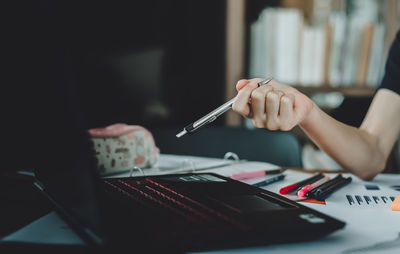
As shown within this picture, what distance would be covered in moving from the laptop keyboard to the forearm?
347mm

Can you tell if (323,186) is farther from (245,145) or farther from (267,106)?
(245,145)

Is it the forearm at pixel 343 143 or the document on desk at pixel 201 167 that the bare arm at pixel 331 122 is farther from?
the document on desk at pixel 201 167

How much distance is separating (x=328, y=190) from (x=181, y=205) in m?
0.28

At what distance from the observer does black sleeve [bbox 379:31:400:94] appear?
918 millimetres

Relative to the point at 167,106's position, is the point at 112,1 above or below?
above

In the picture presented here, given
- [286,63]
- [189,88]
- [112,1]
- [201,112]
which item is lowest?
[201,112]

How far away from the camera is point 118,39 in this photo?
1564 mm

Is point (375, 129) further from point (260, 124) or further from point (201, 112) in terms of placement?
point (201, 112)

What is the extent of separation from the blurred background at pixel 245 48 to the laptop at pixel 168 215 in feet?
3.10

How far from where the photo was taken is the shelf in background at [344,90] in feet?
4.93

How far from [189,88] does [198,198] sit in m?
1.31

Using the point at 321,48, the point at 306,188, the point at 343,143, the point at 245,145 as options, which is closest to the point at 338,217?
the point at 306,188

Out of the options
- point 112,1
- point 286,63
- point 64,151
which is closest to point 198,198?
point 64,151

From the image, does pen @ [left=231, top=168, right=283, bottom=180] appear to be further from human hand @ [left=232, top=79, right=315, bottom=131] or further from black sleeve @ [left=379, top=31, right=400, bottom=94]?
black sleeve @ [left=379, top=31, right=400, bottom=94]
